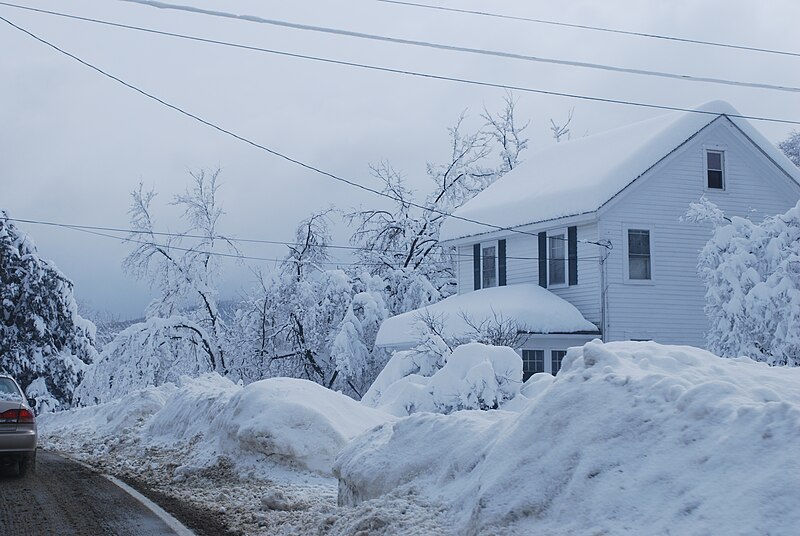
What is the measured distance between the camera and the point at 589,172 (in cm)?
2798

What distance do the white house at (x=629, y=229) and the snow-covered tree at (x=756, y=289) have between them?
13.4 feet

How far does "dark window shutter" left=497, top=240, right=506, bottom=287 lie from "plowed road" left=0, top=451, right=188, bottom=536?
17.7 m

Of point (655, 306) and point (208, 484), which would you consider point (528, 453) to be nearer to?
point (208, 484)

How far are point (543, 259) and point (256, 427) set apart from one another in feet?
53.2

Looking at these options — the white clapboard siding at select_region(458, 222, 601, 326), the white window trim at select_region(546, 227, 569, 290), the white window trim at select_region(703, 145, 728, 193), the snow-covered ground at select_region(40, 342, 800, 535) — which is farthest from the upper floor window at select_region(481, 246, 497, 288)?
the snow-covered ground at select_region(40, 342, 800, 535)

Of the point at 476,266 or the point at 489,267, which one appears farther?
the point at 476,266

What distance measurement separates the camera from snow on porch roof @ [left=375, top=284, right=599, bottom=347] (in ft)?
82.5

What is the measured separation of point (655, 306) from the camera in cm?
2658

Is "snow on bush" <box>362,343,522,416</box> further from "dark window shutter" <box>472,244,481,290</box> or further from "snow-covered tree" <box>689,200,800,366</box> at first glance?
"dark window shutter" <box>472,244,481,290</box>

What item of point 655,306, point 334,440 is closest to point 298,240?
point 655,306

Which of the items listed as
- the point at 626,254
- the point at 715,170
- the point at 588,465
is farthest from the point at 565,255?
the point at 588,465

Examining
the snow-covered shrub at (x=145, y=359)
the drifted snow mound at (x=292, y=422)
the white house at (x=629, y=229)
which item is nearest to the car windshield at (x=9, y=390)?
the drifted snow mound at (x=292, y=422)

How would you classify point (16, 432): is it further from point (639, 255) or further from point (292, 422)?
point (639, 255)

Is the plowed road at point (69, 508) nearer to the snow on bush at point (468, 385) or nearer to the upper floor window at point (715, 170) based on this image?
the snow on bush at point (468, 385)
